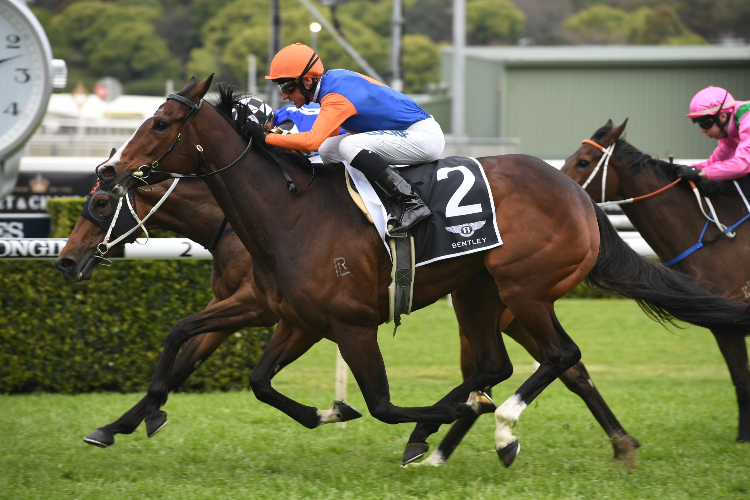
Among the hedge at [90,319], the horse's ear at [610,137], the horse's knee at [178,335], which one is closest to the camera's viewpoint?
the horse's knee at [178,335]

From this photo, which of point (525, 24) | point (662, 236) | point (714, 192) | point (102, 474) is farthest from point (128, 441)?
point (525, 24)

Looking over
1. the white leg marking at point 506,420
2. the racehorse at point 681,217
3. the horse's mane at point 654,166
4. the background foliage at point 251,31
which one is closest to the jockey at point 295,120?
the racehorse at point 681,217

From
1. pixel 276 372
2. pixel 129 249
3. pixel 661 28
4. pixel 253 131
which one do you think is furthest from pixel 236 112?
pixel 661 28

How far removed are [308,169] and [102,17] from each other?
66.3 metres

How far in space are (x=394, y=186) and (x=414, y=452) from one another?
1381 mm

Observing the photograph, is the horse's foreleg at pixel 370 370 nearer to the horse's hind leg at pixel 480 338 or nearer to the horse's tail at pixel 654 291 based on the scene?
the horse's hind leg at pixel 480 338

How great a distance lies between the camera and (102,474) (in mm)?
4230

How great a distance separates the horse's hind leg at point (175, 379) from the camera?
14.6 ft

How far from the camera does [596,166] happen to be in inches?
214

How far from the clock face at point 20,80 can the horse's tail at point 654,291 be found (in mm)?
2668

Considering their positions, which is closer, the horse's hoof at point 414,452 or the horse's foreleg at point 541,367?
the horse's foreleg at point 541,367

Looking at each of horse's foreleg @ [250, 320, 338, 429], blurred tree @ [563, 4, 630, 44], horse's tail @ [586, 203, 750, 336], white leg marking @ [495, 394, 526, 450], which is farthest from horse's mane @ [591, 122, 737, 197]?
blurred tree @ [563, 4, 630, 44]

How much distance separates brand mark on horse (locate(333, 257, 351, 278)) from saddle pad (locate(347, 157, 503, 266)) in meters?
0.23

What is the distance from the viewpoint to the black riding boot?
388 cm
